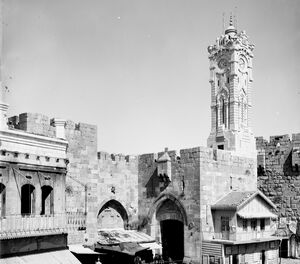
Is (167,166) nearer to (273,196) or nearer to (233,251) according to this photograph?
(233,251)

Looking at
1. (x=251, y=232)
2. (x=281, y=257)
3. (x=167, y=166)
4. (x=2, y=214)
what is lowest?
(x=281, y=257)

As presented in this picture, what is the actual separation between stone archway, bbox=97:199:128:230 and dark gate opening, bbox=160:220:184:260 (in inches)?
79.6

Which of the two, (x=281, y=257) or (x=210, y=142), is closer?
(x=281, y=257)

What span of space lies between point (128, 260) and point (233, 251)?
489 cm

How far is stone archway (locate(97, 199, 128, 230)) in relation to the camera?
24.0m

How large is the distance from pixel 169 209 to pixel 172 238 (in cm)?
202

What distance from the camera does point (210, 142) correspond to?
3297 centimetres

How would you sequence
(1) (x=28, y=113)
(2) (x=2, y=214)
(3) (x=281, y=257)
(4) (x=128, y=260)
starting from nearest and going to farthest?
(2) (x=2, y=214) < (1) (x=28, y=113) < (4) (x=128, y=260) < (3) (x=281, y=257)

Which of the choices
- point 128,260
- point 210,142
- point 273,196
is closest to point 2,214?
point 128,260

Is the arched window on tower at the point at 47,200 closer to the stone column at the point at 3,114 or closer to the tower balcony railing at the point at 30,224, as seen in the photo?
the tower balcony railing at the point at 30,224

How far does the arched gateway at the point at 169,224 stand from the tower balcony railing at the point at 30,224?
22.8 ft

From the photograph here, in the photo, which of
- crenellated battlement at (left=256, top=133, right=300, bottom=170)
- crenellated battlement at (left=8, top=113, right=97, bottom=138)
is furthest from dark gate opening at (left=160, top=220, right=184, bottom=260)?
crenellated battlement at (left=8, top=113, right=97, bottom=138)

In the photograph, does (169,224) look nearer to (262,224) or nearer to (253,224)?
(253,224)

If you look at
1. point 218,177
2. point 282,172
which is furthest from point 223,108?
point 218,177
